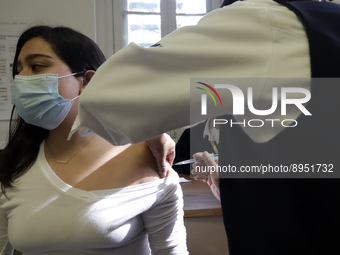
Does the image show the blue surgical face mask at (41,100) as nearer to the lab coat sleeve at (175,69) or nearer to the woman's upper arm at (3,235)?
the woman's upper arm at (3,235)

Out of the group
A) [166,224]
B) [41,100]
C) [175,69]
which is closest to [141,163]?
[166,224]

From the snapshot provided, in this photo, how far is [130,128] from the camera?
54 centimetres

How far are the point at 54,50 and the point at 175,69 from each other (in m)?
0.78

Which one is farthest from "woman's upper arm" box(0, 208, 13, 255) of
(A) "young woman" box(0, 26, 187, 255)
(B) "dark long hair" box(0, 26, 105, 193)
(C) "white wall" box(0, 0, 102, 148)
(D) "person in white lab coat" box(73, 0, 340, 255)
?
(C) "white wall" box(0, 0, 102, 148)

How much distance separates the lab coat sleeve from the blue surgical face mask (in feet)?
2.13

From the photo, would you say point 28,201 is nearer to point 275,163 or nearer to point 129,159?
point 129,159

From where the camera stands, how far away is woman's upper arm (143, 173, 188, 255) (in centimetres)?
112

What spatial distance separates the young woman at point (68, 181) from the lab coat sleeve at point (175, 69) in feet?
1.83

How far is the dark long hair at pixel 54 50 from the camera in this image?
115 cm

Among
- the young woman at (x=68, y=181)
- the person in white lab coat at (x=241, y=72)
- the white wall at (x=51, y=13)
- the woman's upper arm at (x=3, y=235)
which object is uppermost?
the white wall at (x=51, y=13)

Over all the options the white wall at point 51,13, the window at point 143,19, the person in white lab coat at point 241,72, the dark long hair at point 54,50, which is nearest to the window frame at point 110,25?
the window at point 143,19

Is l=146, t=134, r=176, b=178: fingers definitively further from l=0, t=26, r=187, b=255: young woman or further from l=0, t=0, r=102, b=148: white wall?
l=0, t=0, r=102, b=148: white wall

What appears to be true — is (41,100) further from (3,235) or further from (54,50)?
(3,235)

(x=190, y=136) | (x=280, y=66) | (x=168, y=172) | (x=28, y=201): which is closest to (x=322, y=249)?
(x=280, y=66)
